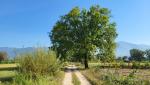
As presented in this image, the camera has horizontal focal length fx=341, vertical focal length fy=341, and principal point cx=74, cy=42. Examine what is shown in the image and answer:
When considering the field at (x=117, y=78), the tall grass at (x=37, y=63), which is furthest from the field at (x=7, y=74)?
the field at (x=117, y=78)

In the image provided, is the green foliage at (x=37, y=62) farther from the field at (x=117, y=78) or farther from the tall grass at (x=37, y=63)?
the field at (x=117, y=78)

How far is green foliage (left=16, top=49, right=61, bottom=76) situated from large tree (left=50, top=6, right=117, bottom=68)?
3929 cm

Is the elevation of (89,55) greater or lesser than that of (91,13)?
lesser

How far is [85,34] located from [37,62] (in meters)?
41.7

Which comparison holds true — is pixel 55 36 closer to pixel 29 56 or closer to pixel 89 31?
pixel 89 31

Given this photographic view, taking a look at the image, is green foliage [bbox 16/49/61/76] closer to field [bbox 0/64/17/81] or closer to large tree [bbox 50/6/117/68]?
field [bbox 0/64/17/81]

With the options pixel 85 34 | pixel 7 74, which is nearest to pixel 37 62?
pixel 7 74

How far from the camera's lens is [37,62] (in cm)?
2452

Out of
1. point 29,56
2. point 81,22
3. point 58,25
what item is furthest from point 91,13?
point 29,56

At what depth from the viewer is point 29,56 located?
2477cm

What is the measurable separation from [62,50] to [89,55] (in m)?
5.70

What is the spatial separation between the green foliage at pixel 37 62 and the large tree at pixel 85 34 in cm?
3929

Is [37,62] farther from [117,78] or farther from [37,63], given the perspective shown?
[117,78]

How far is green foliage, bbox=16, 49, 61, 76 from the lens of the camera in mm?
24312
